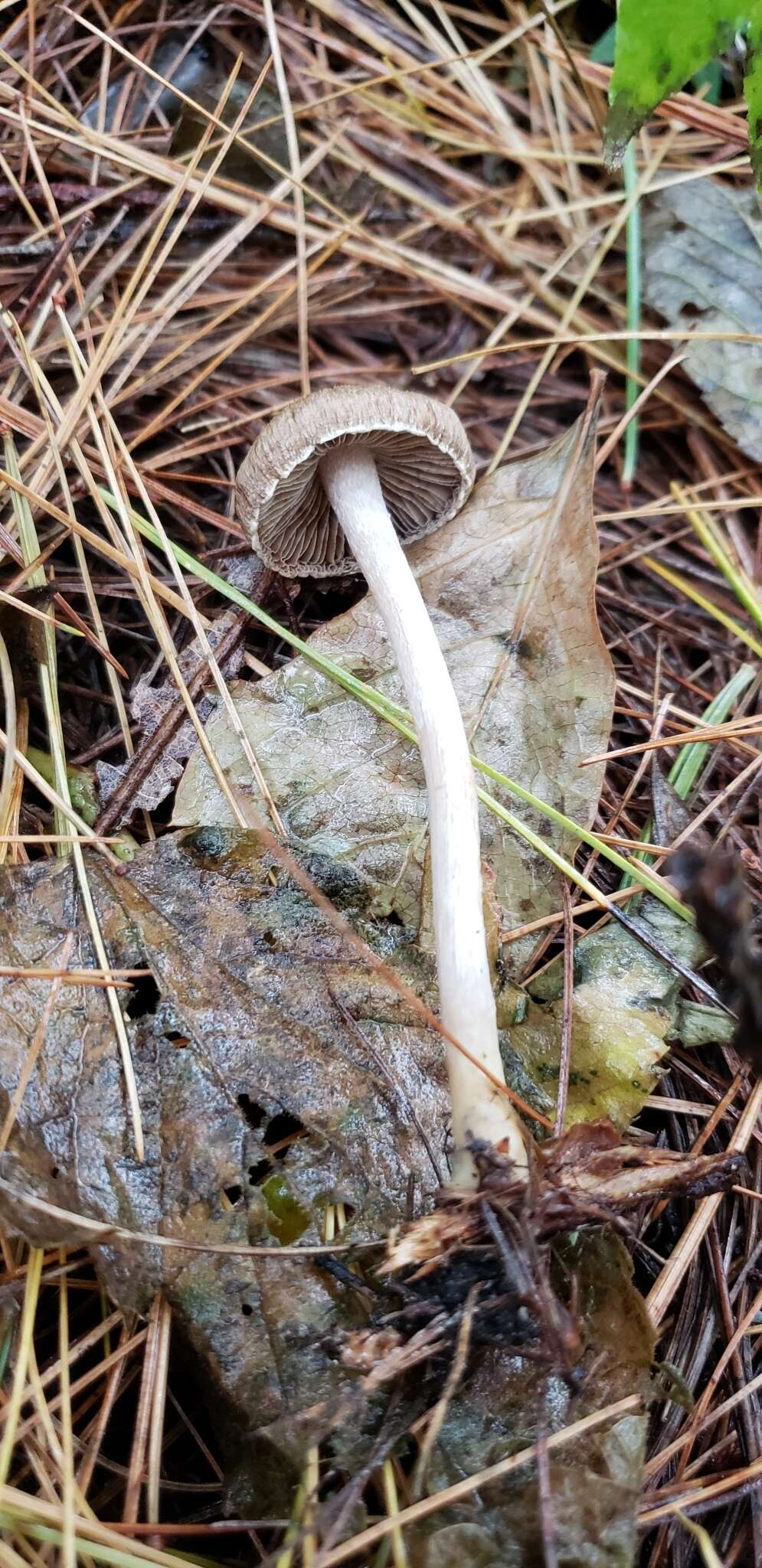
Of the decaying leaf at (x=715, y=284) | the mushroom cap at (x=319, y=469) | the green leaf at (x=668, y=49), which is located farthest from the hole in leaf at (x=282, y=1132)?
the decaying leaf at (x=715, y=284)

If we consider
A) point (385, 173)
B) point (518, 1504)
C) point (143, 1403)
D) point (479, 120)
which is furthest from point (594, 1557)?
point (479, 120)

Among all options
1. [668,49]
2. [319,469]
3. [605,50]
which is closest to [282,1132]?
[319,469]

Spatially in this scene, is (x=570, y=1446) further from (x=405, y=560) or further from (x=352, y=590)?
(x=352, y=590)

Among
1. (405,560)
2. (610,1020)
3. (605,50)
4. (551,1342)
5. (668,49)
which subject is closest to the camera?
(551,1342)

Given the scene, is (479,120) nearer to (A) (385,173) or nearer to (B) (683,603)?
(A) (385,173)

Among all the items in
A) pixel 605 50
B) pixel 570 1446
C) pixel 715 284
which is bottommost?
pixel 570 1446

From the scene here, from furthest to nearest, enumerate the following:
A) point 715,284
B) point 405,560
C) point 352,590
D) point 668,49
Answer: point 715,284, point 352,590, point 405,560, point 668,49

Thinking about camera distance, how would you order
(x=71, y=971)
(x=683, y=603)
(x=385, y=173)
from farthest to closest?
(x=385, y=173) → (x=683, y=603) → (x=71, y=971)

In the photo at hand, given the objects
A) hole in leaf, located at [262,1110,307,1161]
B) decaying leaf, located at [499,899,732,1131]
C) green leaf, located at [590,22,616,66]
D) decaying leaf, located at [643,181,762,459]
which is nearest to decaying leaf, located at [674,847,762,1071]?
decaying leaf, located at [499,899,732,1131]
